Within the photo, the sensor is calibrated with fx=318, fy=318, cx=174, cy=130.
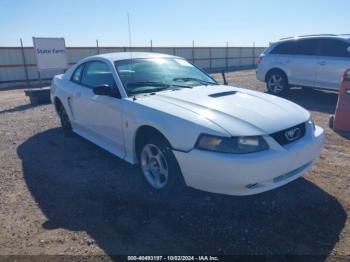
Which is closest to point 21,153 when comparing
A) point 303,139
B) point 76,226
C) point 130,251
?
point 76,226

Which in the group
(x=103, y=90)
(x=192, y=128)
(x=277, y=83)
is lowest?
(x=277, y=83)

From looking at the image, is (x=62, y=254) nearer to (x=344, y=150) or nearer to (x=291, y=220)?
(x=291, y=220)

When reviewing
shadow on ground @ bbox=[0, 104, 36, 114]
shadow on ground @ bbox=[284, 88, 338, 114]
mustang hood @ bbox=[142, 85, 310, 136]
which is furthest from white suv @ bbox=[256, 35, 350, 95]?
shadow on ground @ bbox=[0, 104, 36, 114]

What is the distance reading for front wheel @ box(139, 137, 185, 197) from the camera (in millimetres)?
3402

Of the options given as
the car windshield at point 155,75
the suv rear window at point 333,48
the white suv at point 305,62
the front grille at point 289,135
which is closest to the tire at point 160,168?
the car windshield at point 155,75

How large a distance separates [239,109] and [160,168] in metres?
1.11

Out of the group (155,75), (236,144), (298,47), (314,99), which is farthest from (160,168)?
(298,47)

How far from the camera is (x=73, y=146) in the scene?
562 centimetres

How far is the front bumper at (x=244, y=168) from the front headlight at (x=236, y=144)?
0.05 metres

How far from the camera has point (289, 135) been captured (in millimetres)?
3266

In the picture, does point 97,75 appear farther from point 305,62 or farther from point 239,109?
point 305,62

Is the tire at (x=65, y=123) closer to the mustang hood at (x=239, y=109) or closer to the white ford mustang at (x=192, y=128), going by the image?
the white ford mustang at (x=192, y=128)

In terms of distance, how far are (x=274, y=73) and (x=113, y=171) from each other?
24.2 feet

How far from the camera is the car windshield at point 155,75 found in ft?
13.7
